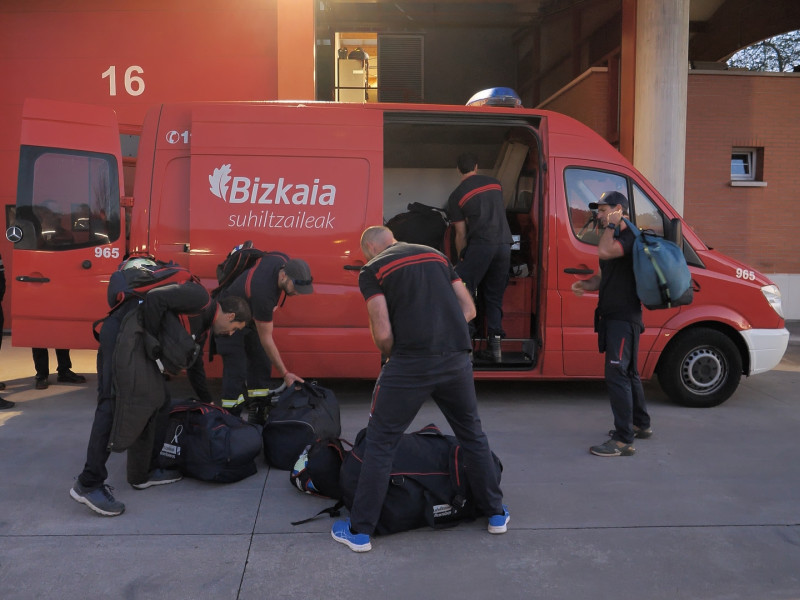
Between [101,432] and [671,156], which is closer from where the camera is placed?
[101,432]

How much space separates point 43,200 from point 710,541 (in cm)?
575

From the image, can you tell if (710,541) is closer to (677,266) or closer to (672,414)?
(677,266)

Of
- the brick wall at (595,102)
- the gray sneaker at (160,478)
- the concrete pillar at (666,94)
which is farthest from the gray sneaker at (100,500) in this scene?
the brick wall at (595,102)

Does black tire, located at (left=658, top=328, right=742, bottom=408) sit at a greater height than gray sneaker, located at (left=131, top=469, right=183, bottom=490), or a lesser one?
greater

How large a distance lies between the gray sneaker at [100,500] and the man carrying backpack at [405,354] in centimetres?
130

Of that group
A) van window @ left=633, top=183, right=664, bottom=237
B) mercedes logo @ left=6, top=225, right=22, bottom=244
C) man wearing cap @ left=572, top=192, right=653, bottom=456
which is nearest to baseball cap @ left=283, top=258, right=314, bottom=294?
man wearing cap @ left=572, top=192, right=653, bottom=456

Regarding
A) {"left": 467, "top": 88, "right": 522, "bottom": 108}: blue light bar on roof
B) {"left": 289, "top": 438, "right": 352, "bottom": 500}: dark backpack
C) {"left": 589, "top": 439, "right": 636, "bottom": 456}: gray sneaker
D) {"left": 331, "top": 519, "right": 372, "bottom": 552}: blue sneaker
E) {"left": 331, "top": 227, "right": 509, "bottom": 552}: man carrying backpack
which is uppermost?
{"left": 467, "top": 88, "right": 522, "bottom": 108}: blue light bar on roof

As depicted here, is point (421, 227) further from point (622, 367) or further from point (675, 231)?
point (622, 367)

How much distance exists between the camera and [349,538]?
3.69 m

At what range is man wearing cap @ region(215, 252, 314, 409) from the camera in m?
5.20

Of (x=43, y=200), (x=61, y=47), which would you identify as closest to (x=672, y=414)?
(x=43, y=200)

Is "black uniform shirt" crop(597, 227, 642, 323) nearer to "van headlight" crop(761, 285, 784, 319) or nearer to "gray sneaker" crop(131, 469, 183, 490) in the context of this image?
"van headlight" crop(761, 285, 784, 319)

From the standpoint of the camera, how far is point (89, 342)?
6.24 meters

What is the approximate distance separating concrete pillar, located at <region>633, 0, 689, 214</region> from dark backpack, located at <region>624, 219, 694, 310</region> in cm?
560
